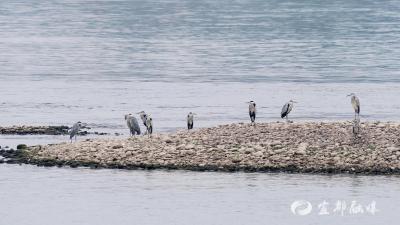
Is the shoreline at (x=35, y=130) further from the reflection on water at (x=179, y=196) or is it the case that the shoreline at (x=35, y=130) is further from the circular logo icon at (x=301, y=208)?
the circular logo icon at (x=301, y=208)

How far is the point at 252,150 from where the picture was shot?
177ft

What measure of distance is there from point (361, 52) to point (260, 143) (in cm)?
7984

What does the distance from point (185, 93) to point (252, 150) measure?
3767 centimetres

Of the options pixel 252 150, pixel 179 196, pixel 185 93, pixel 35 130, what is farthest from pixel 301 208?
pixel 185 93

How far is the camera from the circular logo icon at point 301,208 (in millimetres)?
46584

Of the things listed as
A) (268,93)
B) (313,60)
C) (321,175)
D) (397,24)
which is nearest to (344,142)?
(321,175)

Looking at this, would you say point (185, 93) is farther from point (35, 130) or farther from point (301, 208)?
point (301, 208)

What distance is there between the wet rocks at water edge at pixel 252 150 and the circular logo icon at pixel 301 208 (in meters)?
4.16

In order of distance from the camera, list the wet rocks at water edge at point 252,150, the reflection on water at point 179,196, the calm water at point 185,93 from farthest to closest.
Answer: the wet rocks at water edge at point 252,150 → the calm water at point 185,93 → the reflection on water at point 179,196

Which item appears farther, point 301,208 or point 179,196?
point 179,196

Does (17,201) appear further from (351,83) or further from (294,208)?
(351,83)

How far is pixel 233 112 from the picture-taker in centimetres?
7944

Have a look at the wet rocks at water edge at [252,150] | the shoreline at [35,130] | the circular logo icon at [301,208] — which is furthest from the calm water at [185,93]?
the shoreline at [35,130]

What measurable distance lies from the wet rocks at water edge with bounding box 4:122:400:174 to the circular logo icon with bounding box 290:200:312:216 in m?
4.16
